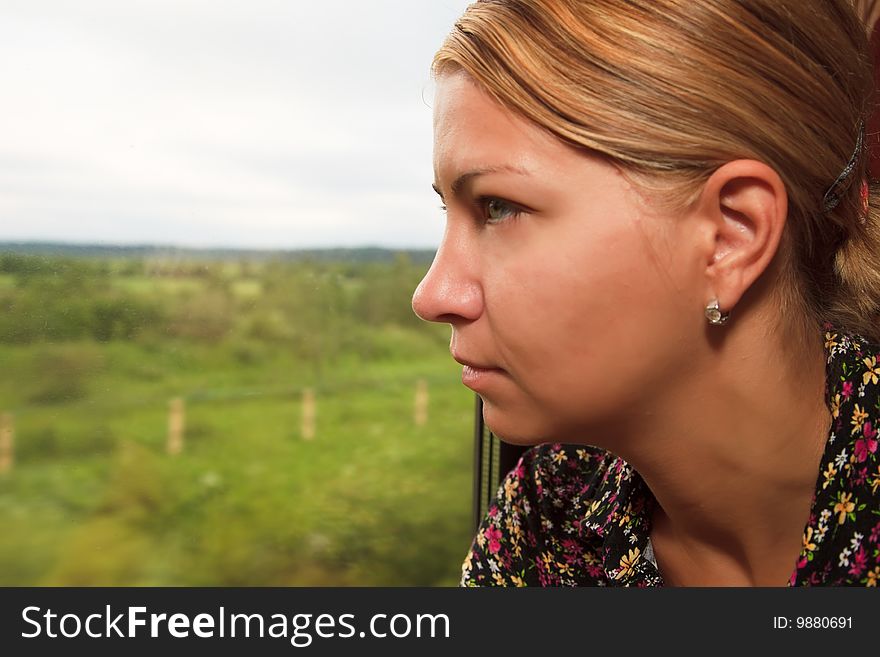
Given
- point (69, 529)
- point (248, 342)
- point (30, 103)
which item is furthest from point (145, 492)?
point (30, 103)

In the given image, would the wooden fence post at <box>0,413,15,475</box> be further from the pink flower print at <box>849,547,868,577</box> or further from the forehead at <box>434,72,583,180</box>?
the pink flower print at <box>849,547,868,577</box>

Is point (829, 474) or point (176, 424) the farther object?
point (176, 424)

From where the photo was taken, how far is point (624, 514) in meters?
1.00

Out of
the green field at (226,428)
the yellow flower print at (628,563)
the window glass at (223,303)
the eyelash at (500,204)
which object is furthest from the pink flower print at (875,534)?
the green field at (226,428)

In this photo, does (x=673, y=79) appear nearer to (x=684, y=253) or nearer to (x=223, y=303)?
(x=684, y=253)

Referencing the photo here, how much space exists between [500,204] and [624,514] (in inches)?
17.2

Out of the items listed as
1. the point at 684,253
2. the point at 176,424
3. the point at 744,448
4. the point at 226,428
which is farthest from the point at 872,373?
the point at 226,428

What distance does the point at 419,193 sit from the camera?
2.08 m

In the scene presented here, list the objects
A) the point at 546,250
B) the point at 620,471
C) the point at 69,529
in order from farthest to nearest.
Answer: the point at 69,529
the point at 620,471
the point at 546,250

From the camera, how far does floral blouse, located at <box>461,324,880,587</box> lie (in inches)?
33.4

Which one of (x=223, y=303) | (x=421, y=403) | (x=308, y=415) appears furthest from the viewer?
(x=421, y=403)

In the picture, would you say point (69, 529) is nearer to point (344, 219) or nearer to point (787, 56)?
point (344, 219)
